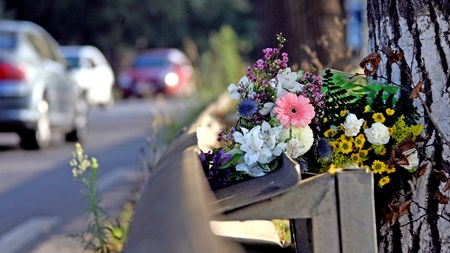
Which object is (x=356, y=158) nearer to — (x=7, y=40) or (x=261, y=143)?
(x=261, y=143)

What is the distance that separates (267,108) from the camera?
4805 millimetres

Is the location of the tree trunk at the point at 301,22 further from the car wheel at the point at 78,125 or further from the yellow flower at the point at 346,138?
the yellow flower at the point at 346,138

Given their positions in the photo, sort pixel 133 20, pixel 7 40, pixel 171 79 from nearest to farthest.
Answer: pixel 7 40
pixel 171 79
pixel 133 20

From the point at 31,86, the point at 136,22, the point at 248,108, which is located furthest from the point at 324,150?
the point at 136,22

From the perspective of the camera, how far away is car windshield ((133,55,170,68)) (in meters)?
52.3

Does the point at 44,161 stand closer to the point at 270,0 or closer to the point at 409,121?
the point at 270,0

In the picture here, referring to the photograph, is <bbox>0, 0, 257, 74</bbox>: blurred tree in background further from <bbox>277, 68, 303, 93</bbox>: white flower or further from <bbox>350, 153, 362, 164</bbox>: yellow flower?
→ <bbox>350, 153, 362, 164</bbox>: yellow flower

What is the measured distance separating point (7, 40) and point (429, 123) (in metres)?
13.5

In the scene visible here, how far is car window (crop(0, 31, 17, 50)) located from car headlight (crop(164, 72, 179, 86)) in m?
30.6

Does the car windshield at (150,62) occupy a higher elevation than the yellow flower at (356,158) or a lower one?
higher

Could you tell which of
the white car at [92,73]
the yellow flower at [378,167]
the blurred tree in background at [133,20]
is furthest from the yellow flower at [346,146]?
the blurred tree in background at [133,20]

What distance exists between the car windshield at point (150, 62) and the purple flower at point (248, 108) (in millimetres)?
47222

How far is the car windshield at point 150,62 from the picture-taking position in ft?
172

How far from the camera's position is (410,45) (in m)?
5.12
